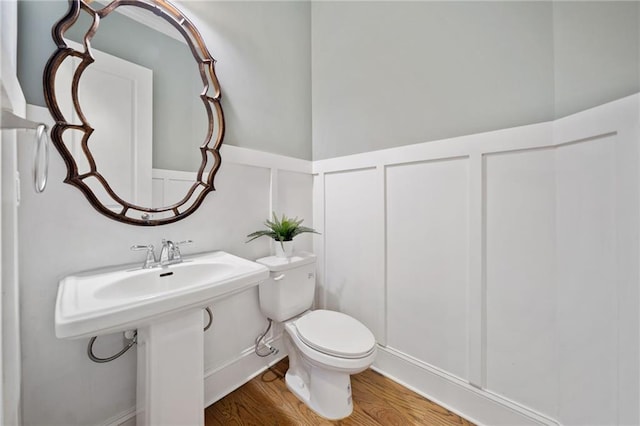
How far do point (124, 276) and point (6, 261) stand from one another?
0.30 m

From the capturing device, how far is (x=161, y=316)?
76 centimetres

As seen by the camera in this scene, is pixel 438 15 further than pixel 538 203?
Yes

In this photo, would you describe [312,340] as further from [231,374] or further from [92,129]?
[92,129]

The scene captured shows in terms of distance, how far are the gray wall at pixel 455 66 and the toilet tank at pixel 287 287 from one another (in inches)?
33.1

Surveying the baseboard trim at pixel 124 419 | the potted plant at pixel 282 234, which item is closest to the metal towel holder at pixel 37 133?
the potted plant at pixel 282 234

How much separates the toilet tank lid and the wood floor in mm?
720

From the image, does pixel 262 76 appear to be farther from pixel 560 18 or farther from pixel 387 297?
pixel 387 297

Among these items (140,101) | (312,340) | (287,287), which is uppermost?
(140,101)

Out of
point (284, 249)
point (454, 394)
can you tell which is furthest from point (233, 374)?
point (454, 394)

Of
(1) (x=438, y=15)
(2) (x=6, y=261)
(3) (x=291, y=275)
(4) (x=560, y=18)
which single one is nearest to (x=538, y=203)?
(4) (x=560, y=18)

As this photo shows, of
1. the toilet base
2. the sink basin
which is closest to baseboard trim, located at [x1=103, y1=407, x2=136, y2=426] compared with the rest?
the sink basin

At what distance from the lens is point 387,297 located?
155 cm

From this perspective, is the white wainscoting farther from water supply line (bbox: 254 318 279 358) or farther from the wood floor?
water supply line (bbox: 254 318 279 358)

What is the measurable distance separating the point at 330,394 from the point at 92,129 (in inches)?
63.7
